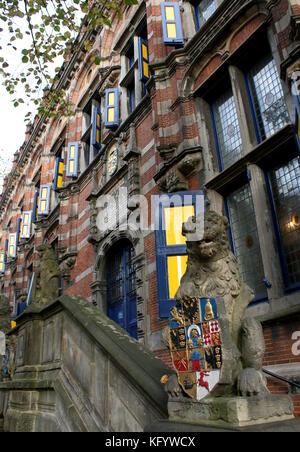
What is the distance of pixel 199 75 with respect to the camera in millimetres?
8219

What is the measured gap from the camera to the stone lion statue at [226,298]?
264 cm

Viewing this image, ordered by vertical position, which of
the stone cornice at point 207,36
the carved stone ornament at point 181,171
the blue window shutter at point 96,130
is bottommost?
the carved stone ornament at point 181,171

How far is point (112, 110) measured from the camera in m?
11.8

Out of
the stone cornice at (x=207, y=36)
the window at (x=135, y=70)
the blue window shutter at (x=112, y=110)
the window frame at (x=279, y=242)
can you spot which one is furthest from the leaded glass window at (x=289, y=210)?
the blue window shutter at (x=112, y=110)

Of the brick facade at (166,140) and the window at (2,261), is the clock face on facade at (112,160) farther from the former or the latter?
the window at (2,261)

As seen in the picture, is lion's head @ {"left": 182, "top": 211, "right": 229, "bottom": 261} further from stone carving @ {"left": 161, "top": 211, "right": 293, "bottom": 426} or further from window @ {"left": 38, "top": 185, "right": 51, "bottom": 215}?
window @ {"left": 38, "top": 185, "right": 51, "bottom": 215}

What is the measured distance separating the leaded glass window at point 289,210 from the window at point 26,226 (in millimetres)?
16364

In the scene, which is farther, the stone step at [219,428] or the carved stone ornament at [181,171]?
the carved stone ornament at [181,171]

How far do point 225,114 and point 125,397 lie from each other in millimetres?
6227

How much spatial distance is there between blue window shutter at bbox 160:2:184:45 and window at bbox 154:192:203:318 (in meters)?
4.15

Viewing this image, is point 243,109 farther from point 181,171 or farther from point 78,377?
point 78,377

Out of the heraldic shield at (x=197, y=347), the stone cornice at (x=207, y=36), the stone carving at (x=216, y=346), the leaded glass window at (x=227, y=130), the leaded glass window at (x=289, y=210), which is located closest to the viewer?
the stone carving at (x=216, y=346)
